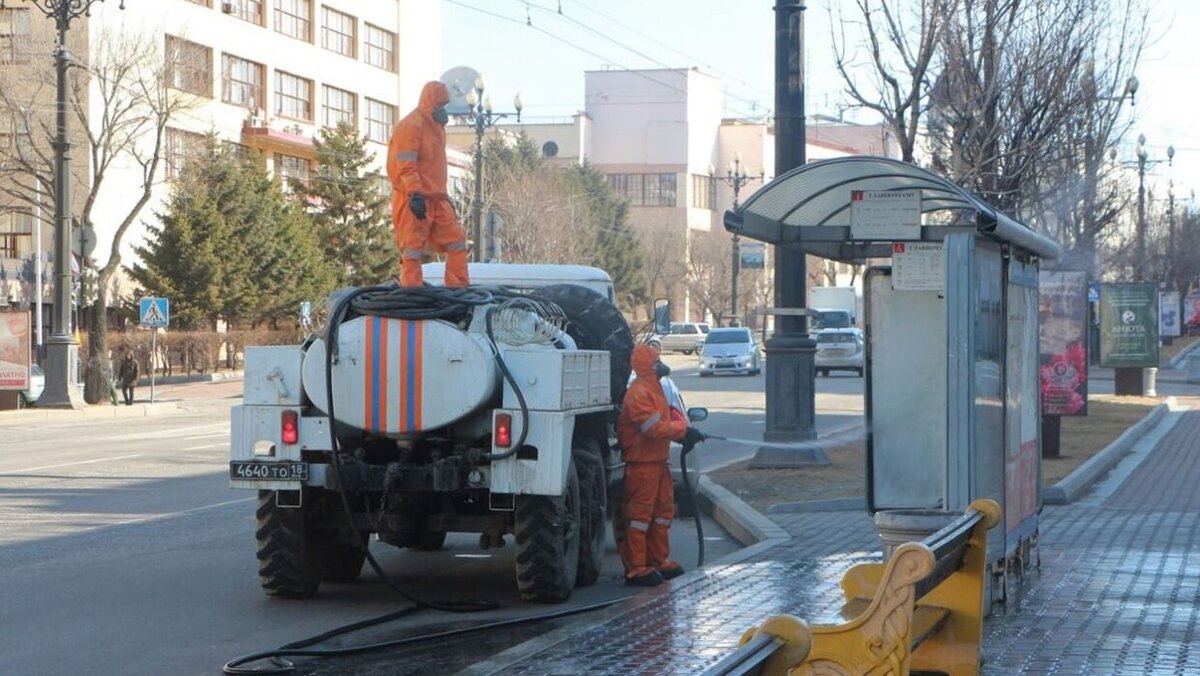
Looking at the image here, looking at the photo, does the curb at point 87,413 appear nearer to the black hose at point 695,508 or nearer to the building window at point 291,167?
the black hose at point 695,508

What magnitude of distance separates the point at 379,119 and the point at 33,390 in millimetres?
35722

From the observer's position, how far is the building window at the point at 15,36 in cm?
4938

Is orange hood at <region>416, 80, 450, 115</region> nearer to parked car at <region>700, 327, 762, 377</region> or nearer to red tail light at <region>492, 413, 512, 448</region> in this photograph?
red tail light at <region>492, 413, 512, 448</region>

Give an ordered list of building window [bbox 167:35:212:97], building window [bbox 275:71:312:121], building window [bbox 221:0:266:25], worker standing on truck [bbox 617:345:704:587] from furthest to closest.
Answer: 1. building window [bbox 275:71:312:121]
2. building window [bbox 221:0:266:25]
3. building window [bbox 167:35:212:97]
4. worker standing on truck [bbox 617:345:704:587]

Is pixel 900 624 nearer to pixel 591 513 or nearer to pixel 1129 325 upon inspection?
pixel 591 513

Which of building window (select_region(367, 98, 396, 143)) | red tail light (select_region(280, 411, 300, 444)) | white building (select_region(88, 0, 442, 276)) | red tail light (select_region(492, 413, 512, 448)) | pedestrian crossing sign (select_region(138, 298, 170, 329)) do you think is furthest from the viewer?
building window (select_region(367, 98, 396, 143))

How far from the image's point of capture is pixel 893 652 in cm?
573

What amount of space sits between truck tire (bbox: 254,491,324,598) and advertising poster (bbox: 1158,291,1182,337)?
176 ft

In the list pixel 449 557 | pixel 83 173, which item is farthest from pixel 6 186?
pixel 449 557

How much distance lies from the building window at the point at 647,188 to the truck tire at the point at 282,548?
9263 cm

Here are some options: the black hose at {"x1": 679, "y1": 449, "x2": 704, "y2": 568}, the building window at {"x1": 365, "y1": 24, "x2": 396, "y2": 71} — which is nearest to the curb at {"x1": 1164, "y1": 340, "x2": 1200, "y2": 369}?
the building window at {"x1": 365, "y1": 24, "x2": 396, "y2": 71}

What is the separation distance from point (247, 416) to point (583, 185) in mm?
75705

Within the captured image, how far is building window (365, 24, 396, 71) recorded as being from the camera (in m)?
70.7

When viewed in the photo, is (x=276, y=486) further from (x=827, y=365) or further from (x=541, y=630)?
(x=827, y=365)
